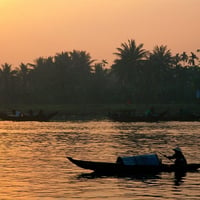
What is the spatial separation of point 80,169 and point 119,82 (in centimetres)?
7736

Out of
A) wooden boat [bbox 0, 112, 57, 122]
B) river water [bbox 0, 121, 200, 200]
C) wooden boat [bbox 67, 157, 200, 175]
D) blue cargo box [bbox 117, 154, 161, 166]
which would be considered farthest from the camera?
wooden boat [bbox 0, 112, 57, 122]

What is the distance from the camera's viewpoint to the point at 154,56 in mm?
104875

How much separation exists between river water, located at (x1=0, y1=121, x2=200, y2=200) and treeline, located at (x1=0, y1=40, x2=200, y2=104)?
151 ft

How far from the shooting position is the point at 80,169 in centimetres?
3164

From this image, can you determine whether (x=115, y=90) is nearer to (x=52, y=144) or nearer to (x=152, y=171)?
(x=52, y=144)

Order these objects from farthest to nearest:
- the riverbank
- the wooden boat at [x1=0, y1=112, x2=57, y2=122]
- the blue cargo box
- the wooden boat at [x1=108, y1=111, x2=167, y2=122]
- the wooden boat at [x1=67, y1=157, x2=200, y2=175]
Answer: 1. the riverbank
2. the wooden boat at [x1=0, y1=112, x2=57, y2=122]
3. the wooden boat at [x1=108, y1=111, x2=167, y2=122]
4. the blue cargo box
5. the wooden boat at [x1=67, y1=157, x2=200, y2=175]

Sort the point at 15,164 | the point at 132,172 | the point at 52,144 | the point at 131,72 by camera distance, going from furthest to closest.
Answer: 1. the point at 131,72
2. the point at 52,144
3. the point at 15,164
4. the point at 132,172

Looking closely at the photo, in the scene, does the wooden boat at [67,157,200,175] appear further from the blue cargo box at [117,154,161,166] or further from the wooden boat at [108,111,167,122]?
the wooden boat at [108,111,167,122]

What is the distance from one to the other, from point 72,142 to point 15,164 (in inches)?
641

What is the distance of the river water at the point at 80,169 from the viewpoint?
81.4 ft

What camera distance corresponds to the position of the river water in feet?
81.4

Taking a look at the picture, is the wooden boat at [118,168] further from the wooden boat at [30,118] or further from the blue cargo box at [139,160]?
the wooden boat at [30,118]

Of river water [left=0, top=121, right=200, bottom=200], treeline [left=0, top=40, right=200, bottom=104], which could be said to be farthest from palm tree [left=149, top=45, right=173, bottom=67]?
river water [left=0, top=121, right=200, bottom=200]

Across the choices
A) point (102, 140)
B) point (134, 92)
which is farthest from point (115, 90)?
point (102, 140)
